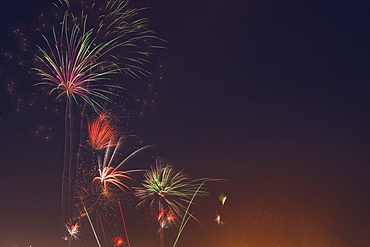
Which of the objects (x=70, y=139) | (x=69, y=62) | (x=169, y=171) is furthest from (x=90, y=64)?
(x=169, y=171)

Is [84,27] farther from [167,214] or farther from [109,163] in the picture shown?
[167,214]

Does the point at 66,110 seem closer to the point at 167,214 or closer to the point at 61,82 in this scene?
the point at 61,82

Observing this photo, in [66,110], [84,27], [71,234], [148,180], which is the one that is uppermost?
[84,27]

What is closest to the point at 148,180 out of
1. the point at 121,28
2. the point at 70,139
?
the point at 70,139

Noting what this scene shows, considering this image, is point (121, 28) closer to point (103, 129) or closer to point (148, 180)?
point (103, 129)

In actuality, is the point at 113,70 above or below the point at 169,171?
above

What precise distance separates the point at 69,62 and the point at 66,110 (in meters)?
1.52

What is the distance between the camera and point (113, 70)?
2481 centimetres

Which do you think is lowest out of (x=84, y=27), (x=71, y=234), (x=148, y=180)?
(x=71, y=234)

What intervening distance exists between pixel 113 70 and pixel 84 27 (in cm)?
154

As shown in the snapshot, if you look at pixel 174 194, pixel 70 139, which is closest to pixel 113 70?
pixel 70 139

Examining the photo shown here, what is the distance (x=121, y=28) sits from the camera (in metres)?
25.0

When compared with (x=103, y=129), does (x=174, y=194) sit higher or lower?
lower

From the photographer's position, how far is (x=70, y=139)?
83.1ft
